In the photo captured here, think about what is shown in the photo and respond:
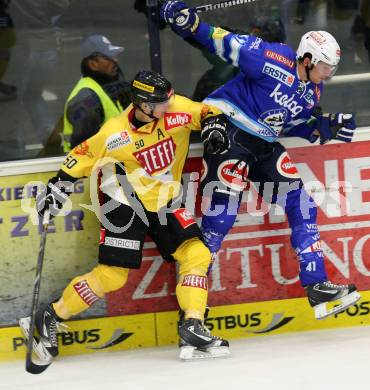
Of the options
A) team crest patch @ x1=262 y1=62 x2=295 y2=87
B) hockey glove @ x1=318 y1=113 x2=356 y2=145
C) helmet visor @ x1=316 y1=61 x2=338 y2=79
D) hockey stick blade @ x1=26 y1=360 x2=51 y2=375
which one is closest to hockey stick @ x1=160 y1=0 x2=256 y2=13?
team crest patch @ x1=262 y1=62 x2=295 y2=87

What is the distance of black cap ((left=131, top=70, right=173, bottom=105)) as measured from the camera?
495cm

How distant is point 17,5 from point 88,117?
2.19ft

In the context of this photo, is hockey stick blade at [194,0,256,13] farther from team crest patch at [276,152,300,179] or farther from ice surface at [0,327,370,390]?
ice surface at [0,327,370,390]

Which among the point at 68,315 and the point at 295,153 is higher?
the point at 295,153

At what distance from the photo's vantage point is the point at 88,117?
5.31 m

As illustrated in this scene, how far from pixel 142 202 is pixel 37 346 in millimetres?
907

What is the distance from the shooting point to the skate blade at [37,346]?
5.25 metres

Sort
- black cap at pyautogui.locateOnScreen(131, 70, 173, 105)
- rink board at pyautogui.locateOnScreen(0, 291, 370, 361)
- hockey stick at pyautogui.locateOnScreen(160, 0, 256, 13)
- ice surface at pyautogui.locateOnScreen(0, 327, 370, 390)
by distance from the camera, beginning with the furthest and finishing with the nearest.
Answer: rink board at pyautogui.locateOnScreen(0, 291, 370, 361) → hockey stick at pyautogui.locateOnScreen(160, 0, 256, 13) → black cap at pyautogui.locateOnScreen(131, 70, 173, 105) → ice surface at pyautogui.locateOnScreen(0, 327, 370, 390)

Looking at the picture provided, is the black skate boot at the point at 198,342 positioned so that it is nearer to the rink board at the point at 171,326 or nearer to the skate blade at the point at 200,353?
the skate blade at the point at 200,353

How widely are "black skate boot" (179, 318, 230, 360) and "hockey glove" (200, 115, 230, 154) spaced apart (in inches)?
33.4

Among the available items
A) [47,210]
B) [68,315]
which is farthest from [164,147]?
[68,315]

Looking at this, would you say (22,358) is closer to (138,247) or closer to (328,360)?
(138,247)

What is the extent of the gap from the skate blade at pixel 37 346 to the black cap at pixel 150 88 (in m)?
1.28

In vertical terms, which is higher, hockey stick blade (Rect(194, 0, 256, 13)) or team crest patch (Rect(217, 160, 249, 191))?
hockey stick blade (Rect(194, 0, 256, 13))
